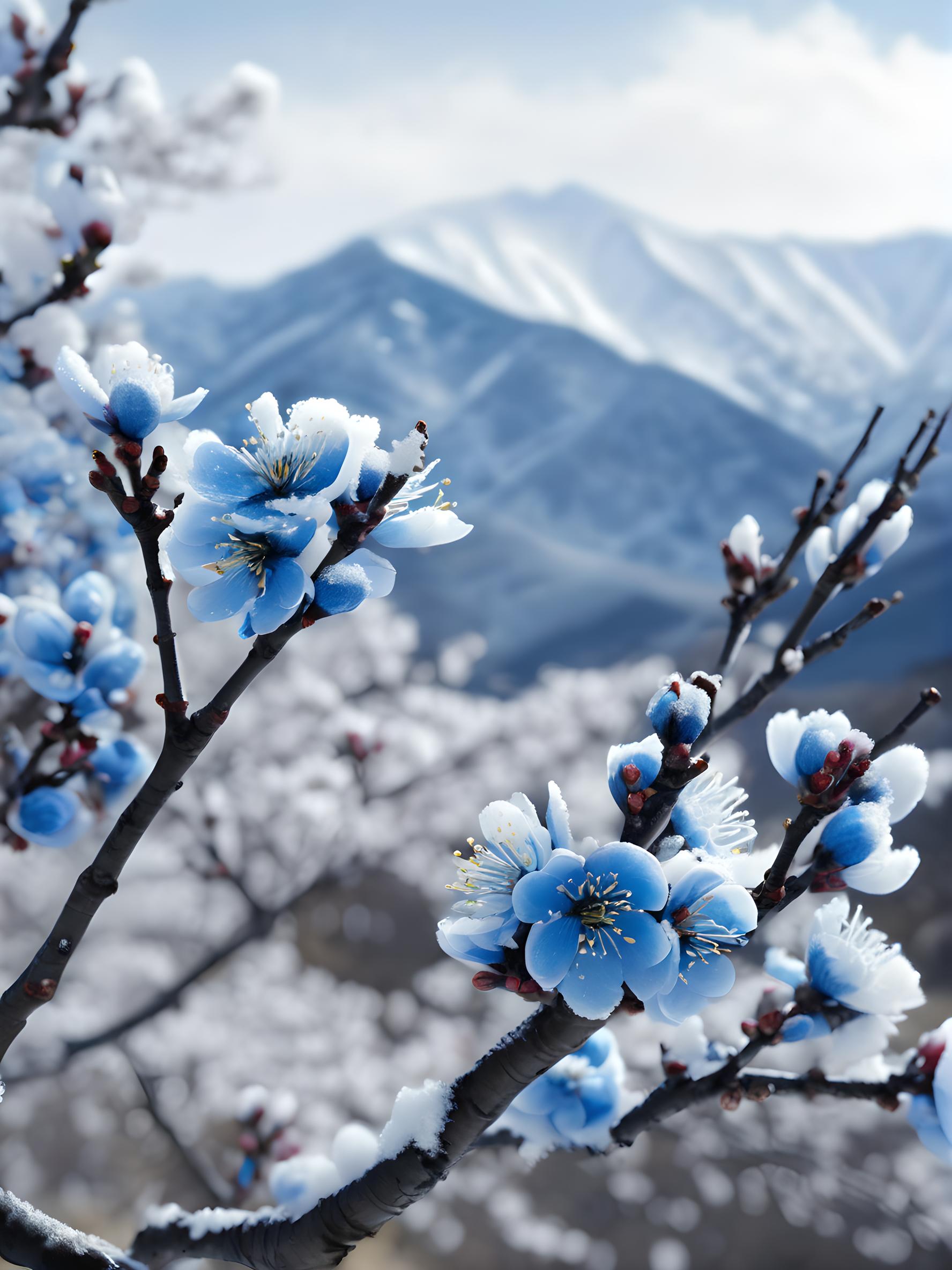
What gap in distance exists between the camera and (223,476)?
14.3 inches

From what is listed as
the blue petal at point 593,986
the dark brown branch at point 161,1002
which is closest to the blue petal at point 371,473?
the blue petal at point 593,986

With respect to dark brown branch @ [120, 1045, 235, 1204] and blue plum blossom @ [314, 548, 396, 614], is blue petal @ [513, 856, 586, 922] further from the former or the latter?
dark brown branch @ [120, 1045, 235, 1204]

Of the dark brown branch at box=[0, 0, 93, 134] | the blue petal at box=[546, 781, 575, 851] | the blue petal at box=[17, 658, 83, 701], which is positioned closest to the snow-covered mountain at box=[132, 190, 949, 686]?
the dark brown branch at box=[0, 0, 93, 134]

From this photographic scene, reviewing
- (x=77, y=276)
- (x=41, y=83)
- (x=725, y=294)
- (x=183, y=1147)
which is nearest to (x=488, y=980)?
(x=77, y=276)

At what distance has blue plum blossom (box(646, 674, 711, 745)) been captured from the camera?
0.34m

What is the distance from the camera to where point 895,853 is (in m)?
0.46

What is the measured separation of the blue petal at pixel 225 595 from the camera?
0.36 m

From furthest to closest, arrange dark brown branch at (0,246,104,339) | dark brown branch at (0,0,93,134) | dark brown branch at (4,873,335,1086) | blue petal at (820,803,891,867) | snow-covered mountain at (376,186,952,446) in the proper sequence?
1. snow-covered mountain at (376,186,952,446)
2. dark brown branch at (4,873,335,1086)
3. dark brown branch at (0,0,93,134)
4. dark brown branch at (0,246,104,339)
5. blue petal at (820,803,891,867)

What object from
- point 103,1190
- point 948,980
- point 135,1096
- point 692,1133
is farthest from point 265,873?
point 948,980

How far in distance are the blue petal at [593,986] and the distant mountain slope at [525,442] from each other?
346 centimetres

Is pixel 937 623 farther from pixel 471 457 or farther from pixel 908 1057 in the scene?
pixel 908 1057

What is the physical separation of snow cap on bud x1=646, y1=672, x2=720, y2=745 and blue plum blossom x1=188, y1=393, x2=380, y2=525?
16 centimetres

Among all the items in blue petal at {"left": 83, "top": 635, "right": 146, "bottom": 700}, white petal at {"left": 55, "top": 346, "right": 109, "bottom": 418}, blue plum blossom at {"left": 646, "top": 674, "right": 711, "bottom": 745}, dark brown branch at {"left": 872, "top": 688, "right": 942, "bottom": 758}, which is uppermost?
blue petal at {"left": 83, "top": 635, "right": 146, "bottom": 700}

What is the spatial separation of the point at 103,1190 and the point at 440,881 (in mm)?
1416
